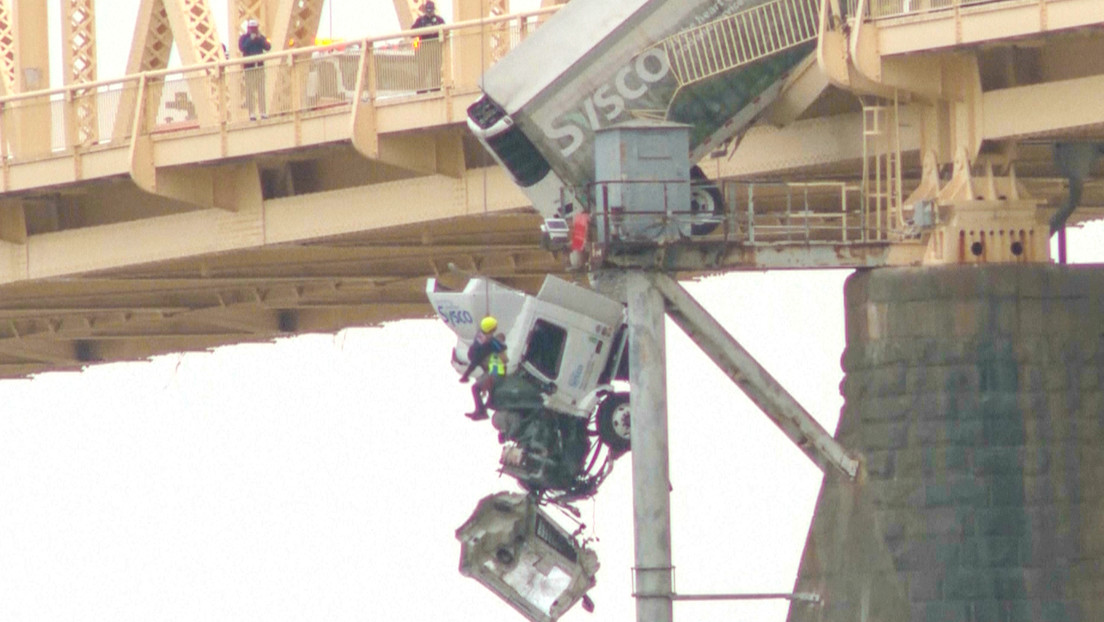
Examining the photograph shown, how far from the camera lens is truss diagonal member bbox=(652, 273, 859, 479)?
182 ft

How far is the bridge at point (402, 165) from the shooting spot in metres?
54.3

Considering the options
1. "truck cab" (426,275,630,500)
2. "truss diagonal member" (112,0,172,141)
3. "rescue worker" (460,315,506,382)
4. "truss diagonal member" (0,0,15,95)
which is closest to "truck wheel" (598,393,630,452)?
"truck cab" (426,275,630,500)

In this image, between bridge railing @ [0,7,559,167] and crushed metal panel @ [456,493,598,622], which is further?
bridge railing @ [0,7,559,167]

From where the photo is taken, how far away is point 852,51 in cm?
5391

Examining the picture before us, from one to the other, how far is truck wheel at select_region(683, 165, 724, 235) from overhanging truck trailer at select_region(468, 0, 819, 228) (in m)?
0.74

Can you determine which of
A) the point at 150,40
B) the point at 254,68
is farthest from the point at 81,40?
the point at 254,68

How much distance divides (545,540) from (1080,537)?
8.53 m

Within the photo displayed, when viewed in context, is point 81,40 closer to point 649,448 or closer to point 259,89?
point 259,89

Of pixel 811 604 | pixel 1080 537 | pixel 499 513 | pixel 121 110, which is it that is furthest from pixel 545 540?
pixel 121 110

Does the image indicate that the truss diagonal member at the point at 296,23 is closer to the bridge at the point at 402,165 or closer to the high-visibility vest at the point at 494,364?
the bridge at the point at 402,165

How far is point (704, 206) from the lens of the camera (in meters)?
55.5

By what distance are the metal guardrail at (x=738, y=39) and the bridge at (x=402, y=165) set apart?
577mm

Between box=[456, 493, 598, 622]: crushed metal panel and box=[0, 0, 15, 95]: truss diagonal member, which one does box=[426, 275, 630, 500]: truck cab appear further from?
box=[0, 0, 15, 95]: truss diagonal member

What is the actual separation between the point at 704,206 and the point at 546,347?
4003mm
